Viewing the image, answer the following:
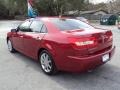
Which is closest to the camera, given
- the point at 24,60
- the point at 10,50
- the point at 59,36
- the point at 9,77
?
the point at 59,36

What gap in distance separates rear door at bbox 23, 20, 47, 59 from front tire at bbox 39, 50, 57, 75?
11.0 inches

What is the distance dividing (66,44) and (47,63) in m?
1.05

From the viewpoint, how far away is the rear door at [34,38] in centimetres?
592

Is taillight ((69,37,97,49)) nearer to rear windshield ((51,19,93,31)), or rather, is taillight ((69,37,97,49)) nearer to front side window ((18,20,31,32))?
rear windshield ((51,19,93,31))

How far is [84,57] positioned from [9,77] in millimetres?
2060

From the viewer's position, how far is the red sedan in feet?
16.0

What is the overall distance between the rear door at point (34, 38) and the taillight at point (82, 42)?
3.85ft

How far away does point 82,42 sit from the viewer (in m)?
4.88

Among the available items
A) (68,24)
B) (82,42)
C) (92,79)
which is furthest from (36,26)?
(92,79)

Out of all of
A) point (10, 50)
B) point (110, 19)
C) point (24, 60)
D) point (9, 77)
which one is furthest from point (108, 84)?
point (110, 19)

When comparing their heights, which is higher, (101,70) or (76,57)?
(76,57)

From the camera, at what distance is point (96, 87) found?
4.83 meters

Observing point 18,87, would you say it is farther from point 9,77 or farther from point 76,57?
point 76,57

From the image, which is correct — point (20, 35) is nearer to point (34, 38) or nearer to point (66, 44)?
point (34, 38)
